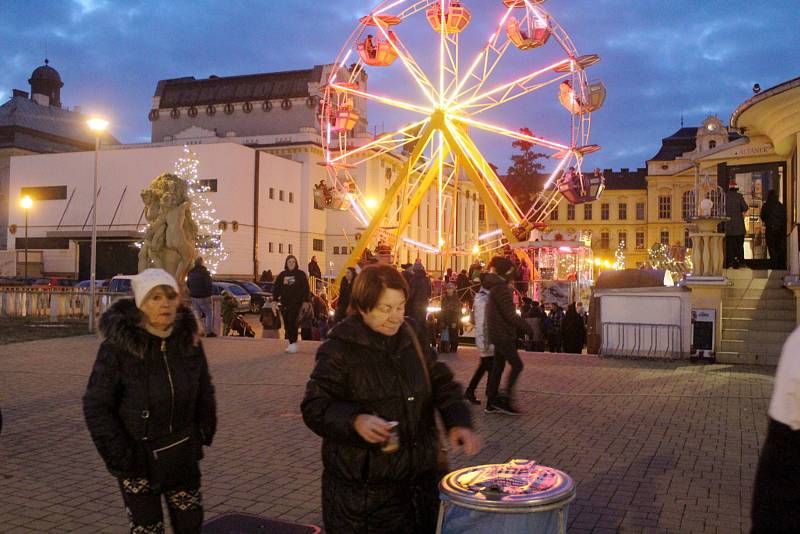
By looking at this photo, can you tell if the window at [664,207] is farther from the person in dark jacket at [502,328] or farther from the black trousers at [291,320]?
the person in dark jacket at [502,328]

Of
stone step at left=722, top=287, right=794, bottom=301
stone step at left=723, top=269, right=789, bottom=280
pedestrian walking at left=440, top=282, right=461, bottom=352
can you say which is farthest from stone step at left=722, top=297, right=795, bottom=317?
pedestrian walking at left=440, top=282, right=461, bottom=352

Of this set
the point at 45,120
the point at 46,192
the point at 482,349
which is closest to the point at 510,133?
the point at 482,349

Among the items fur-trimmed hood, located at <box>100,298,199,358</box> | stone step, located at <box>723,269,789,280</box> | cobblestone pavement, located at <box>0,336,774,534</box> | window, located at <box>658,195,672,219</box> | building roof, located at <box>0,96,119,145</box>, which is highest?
building roof, located at <box>0,96,119,145</box>

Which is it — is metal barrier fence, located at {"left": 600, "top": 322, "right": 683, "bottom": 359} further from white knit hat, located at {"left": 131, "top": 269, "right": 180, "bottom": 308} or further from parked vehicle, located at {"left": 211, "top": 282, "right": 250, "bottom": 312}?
parked vehicle, located at {"left": 211, "top": 282, "right": 250, "bottom": 312}

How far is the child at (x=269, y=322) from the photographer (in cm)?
1956

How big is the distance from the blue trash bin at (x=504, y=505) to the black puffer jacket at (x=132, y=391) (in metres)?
1.40

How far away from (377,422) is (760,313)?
1441cm

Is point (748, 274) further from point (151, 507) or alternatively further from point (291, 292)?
point (151, 507)

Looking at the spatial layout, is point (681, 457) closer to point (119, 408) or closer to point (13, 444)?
point (119, 408)

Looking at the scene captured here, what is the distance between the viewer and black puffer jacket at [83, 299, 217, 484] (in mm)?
3758

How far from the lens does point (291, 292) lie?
15039 mm

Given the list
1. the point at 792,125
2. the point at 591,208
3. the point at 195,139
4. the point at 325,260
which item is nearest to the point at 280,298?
the point at 792,125

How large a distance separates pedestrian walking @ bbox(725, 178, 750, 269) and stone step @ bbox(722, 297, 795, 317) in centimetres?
238

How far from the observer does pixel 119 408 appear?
3.84m
